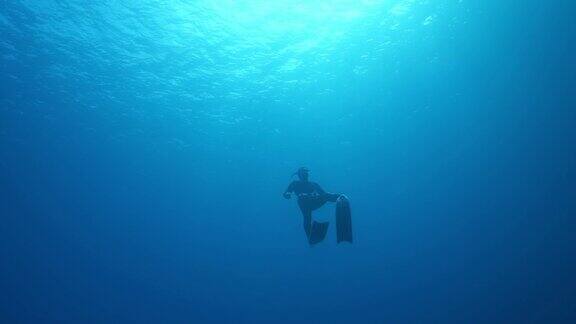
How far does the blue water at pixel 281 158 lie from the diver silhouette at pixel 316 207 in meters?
9.17

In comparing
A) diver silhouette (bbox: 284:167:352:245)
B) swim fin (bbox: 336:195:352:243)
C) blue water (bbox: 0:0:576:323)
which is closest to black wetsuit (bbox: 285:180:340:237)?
diver silhouette (bbox: 284:167:352:245)

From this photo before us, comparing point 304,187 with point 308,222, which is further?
point 304,187

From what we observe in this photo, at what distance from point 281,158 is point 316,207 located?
24.4m

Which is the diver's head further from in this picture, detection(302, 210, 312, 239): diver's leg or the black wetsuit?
detection(302, 210, 312, 239): diver's leg

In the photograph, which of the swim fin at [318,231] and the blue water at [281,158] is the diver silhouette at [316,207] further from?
the blue water at [281,158]

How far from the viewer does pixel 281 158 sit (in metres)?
31.0

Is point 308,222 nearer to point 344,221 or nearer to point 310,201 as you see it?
point 310,201

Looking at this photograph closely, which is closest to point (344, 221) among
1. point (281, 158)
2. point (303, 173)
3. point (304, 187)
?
point (304, 187)

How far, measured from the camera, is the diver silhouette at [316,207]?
6.14 meters

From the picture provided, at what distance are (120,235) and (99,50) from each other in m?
37.0

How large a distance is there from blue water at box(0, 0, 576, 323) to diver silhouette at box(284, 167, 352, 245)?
30.1 ft

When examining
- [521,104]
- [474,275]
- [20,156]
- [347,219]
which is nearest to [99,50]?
[347,219]

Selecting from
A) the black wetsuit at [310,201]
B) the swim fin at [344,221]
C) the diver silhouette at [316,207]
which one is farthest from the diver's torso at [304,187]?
the swim fin at [344,221]

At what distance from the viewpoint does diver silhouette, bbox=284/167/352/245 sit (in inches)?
242
